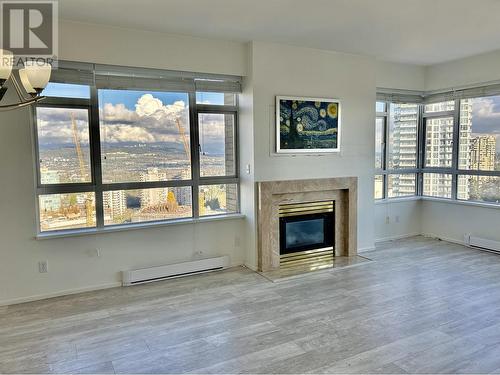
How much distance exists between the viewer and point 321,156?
489 centimetres

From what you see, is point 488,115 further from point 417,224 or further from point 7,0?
point 7,0

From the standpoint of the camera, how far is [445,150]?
5.92 metres

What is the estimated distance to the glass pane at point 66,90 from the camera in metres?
3.75

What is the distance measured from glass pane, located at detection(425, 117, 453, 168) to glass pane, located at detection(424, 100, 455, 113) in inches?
5.6

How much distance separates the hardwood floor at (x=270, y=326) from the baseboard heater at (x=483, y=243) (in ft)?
3.20

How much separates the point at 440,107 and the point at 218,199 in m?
3.90

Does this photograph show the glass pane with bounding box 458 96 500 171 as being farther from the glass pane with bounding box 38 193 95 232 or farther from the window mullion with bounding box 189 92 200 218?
the glass pane with bounding box 38 193 95 232

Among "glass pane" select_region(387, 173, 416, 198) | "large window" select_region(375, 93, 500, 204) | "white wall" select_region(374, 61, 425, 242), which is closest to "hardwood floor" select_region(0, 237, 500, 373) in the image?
"white wall" select_region(374, 61, 425, 242)

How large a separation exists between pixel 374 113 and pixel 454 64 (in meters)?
1.55

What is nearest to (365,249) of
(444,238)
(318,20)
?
(444,238)

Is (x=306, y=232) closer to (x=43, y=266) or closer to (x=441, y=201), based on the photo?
(x=441, y=201)

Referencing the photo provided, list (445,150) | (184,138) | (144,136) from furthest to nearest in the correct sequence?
(445,150) → (184,138) → (144,136)

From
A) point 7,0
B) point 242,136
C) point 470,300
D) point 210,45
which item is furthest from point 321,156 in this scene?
point 7,0

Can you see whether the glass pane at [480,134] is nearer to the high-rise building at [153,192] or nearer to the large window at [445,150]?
the large window at [445,150]
